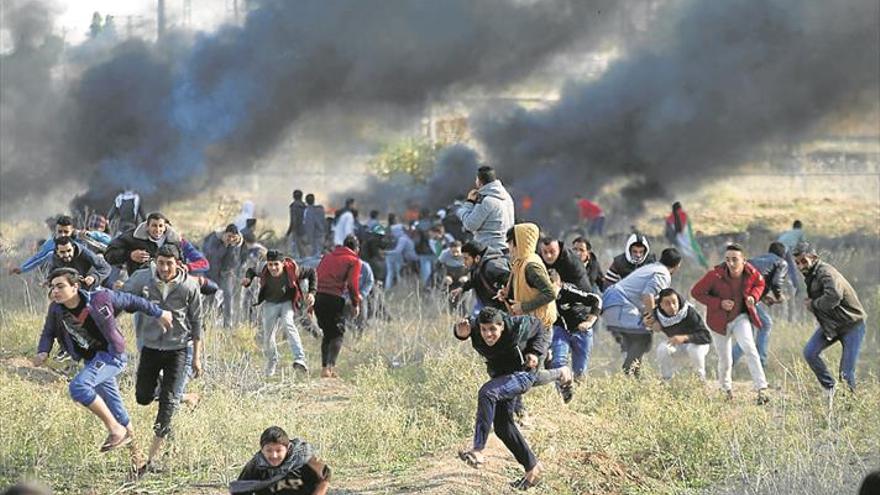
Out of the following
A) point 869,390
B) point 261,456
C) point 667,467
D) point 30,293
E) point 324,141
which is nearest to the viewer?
point 261,456

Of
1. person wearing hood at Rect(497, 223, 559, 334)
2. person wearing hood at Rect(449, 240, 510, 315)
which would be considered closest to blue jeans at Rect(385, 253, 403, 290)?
person wearing hood at Rect(449, 240, 510, 315)

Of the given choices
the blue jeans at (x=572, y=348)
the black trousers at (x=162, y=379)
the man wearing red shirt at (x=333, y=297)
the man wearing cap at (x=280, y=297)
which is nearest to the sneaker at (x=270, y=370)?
the man wearing cap at (x=280, y=297)

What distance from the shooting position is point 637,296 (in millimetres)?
11203

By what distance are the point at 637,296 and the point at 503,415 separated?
3565 mm

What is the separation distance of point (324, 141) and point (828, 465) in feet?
77.0

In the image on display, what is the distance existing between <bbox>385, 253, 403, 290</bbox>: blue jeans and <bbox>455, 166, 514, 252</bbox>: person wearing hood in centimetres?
906

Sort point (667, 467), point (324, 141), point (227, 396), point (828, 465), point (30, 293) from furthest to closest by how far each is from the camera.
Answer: point (324, 141) → point (30, 293) → point (227, 396) → point (667, 467) → point (828, 465)

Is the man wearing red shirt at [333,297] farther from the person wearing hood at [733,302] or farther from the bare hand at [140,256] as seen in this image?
the person wearing hood at [733,302]

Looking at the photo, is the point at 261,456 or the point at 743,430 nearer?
the point at 261,456

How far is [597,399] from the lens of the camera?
1045 centimetres

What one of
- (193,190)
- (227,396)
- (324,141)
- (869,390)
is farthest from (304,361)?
(324,141)

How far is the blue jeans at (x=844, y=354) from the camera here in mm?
10984

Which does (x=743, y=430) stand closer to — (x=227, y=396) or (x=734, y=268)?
(x=734, y=268)

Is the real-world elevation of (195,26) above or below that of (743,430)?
above
